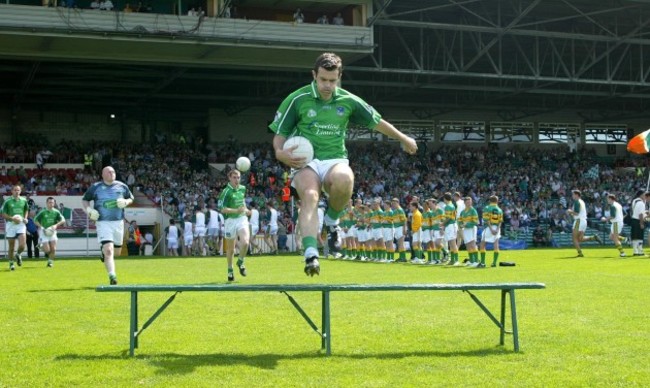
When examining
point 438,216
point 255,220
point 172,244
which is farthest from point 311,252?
point 172,244

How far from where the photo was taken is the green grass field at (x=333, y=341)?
7105mm

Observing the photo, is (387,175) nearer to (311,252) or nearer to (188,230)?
(188,230)

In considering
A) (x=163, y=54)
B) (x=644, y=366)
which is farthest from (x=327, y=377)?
(x=163, y=54)

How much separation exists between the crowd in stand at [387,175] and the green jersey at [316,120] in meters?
29.1

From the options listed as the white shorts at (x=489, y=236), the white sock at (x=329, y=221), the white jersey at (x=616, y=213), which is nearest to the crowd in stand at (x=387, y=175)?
the white jersey at (x=616, y=213)

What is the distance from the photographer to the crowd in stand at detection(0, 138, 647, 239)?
40.5 m

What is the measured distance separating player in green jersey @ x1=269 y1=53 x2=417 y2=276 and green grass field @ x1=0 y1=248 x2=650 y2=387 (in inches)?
52.4

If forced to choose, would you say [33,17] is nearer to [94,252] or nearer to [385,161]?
[94,252]

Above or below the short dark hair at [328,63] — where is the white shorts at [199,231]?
below

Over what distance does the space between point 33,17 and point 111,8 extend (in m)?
3.46

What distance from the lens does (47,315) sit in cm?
1149

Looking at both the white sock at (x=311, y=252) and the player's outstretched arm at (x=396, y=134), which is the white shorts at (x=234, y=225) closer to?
the player's outstretched arm at (x=396, y=134)

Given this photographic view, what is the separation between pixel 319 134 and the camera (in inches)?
336

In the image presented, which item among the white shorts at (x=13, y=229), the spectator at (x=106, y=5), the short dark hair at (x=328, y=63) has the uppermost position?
the spectator at (x=106, y=5)
